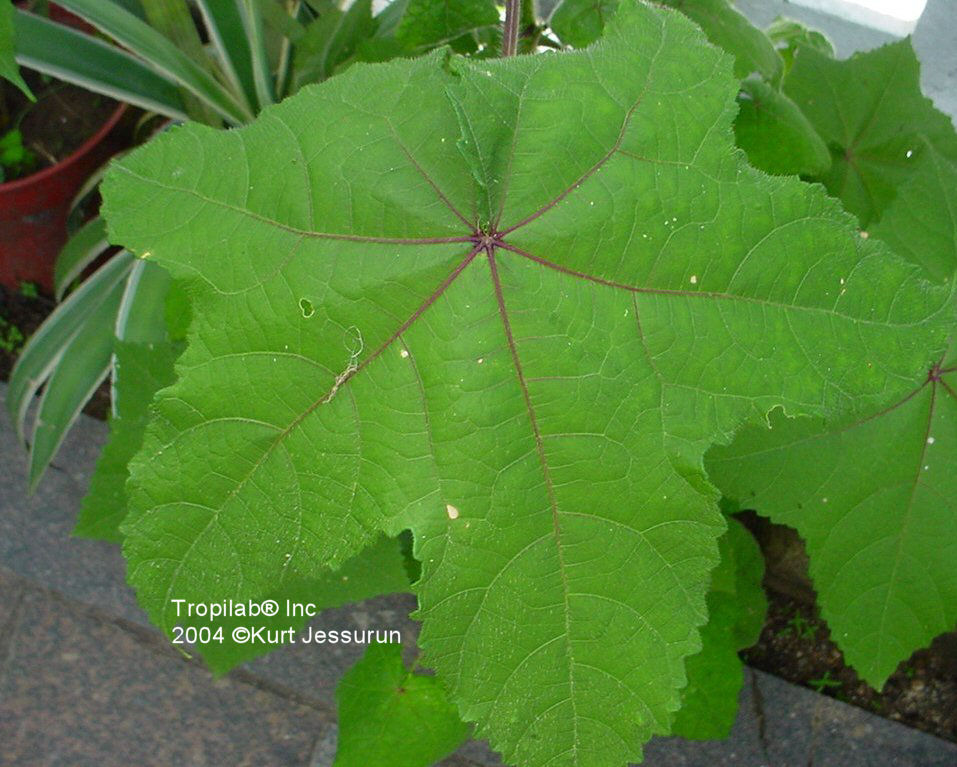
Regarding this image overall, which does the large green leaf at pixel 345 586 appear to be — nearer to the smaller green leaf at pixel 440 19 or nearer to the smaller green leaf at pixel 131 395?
the smaller green leaf at pixel 131 395

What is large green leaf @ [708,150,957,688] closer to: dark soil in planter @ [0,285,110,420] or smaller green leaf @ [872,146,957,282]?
smaller green leaf @ [872,146,957,282]

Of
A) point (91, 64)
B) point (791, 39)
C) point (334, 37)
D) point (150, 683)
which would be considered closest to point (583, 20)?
point (334, 37)

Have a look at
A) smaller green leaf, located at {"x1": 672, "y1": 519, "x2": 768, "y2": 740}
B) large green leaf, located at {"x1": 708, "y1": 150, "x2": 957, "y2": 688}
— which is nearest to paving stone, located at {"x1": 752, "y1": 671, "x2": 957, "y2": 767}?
smaller green leaf, located at {"x1": 672, "y1": 519, "x2": 768, "y2": 740}

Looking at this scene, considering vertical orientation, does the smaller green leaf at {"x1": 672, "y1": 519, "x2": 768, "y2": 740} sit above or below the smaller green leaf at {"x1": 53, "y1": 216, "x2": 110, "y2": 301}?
below

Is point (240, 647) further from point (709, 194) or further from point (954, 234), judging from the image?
point (954, 234)

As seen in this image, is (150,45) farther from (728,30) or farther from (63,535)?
(63,535)

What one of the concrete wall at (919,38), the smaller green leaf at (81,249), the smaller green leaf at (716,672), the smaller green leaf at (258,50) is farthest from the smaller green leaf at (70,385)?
the concrete wall at (919,38)

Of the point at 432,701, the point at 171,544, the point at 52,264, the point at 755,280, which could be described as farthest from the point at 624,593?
the point at 52,264

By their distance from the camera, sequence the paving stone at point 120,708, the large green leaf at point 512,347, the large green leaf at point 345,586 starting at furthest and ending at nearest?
the paving stone at point 120,708 < the large green leaf at point 345,586 < the large green leaf at point 512,347
